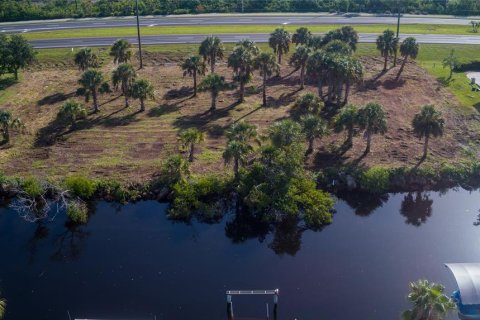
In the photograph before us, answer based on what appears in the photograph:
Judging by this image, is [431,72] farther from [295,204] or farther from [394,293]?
[394,293]

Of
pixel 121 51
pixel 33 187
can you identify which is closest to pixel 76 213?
pixel 33 187

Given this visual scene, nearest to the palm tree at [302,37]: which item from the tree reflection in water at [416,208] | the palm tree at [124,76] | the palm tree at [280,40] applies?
the palm tree at [280,40]

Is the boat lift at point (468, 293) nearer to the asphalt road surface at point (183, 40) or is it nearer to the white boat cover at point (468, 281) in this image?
the white boat cover at point (468, 281)

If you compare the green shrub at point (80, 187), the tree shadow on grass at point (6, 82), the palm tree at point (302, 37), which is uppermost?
the palm tree at point (302, 37)

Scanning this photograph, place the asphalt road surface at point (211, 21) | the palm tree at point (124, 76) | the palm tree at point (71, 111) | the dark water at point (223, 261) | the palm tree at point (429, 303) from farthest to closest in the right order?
the asphalt road surface at point (211, 21) < the palm tree at point (124, 76) < the palm tree at point (71, 111) < the dark water at point (223, 261) < the palm tree at point (429, 303)

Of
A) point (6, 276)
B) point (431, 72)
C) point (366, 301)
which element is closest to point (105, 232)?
point (6, 276)

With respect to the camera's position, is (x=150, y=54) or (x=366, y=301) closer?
(x=366, y=301)

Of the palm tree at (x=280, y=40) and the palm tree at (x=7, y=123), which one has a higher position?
the palm tree at (x=280, y=40)
